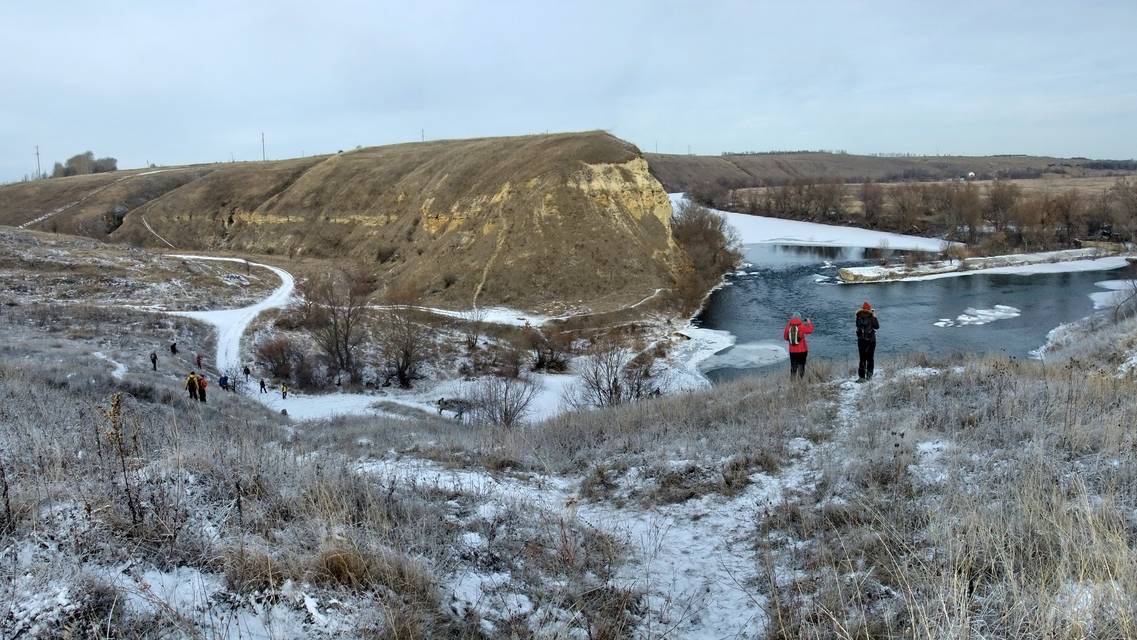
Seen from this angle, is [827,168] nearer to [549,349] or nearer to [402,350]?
[549,349]

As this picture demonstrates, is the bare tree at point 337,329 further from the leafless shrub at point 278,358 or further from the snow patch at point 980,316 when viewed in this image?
the snow patch at point 980,316

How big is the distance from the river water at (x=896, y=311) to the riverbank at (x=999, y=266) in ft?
4.13

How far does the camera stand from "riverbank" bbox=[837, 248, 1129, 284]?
45.0m

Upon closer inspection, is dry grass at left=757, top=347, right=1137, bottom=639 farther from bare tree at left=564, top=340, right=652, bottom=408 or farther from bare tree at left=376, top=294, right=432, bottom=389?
bare tree at left=376, top=294, right=432, bottom=389

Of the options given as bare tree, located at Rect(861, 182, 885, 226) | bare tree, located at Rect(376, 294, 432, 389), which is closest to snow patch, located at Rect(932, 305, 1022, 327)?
bare tree, located at Rect(376, 294, 432, 389)

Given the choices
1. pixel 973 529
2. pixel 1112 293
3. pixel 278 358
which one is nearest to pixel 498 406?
pixel 278 358

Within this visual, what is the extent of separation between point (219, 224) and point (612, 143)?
131 feet

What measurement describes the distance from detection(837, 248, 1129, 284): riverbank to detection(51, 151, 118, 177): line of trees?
10757 centimetres

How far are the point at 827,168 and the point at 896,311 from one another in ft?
488

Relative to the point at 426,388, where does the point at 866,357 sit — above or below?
above

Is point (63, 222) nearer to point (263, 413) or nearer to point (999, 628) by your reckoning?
point (263, 413)

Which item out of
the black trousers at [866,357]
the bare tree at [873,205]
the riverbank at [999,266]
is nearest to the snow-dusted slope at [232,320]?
the black trousers at [866,357]

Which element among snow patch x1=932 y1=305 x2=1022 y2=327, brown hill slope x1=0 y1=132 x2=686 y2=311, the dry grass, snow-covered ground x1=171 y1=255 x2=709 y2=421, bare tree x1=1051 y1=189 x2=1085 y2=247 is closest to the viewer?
the dry grass

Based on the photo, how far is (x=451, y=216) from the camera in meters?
48.1
